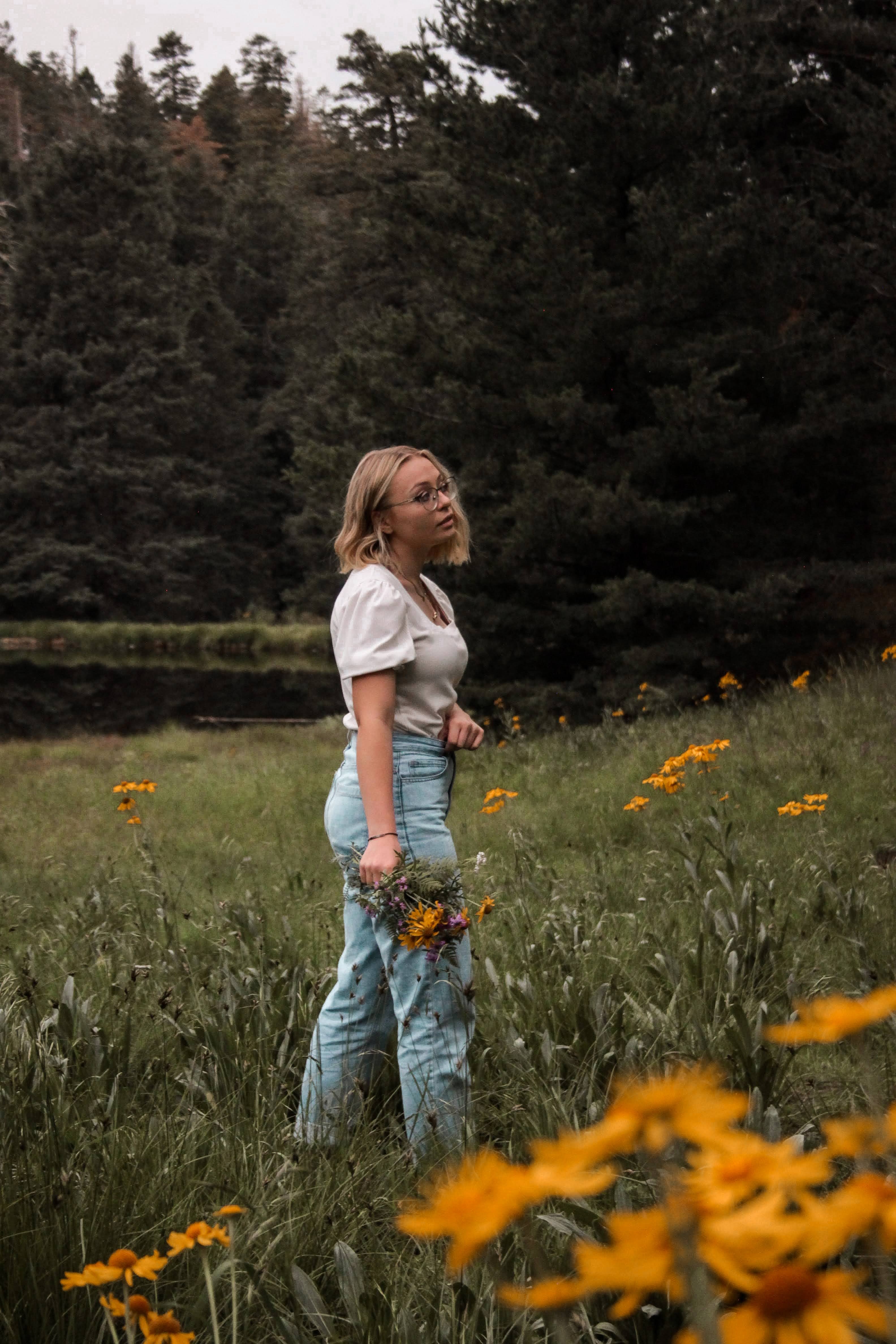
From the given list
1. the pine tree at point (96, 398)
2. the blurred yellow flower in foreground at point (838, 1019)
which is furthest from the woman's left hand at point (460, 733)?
the pine tree at point (96, 398)

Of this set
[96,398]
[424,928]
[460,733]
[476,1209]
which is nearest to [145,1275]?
[476,1209]

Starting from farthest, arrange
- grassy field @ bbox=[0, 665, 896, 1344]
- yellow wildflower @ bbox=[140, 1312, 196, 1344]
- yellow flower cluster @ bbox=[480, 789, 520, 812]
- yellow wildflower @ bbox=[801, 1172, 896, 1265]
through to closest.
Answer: yellow flower cluster @ bbox=[480, 789, 520, 812] < grassy field @ bbox=[0, 665, 896, 1344] < yellow wildflower @ bbox=[140, 1312, 196, 1344] < yellow wildflower @ bbox=[801, 1172, 896, 1265]

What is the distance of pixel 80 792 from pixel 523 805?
17.2ft

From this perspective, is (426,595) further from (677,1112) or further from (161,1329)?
(677,1112)

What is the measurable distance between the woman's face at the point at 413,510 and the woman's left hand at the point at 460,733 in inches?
16.5

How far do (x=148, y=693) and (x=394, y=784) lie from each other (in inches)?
845

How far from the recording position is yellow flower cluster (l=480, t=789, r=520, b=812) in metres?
5.08

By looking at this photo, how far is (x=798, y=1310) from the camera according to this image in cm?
51

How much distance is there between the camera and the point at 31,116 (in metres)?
47.6

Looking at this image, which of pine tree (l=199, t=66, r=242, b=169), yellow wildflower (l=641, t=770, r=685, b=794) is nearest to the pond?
yellow wildflower (l=641, t=770, r=685, b=794)

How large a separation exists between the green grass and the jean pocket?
100ft

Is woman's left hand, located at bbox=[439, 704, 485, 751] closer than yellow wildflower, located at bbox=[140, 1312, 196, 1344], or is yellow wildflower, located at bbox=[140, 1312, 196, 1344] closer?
yellow wildflower, located at bbox=[140, 1312, 196, 1344]

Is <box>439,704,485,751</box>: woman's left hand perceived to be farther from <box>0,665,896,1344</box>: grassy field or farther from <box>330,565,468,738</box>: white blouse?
<box>0,665,896,1344</box>: grassy field

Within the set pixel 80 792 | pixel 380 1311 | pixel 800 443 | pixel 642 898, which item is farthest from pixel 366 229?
pixel 380 1311
